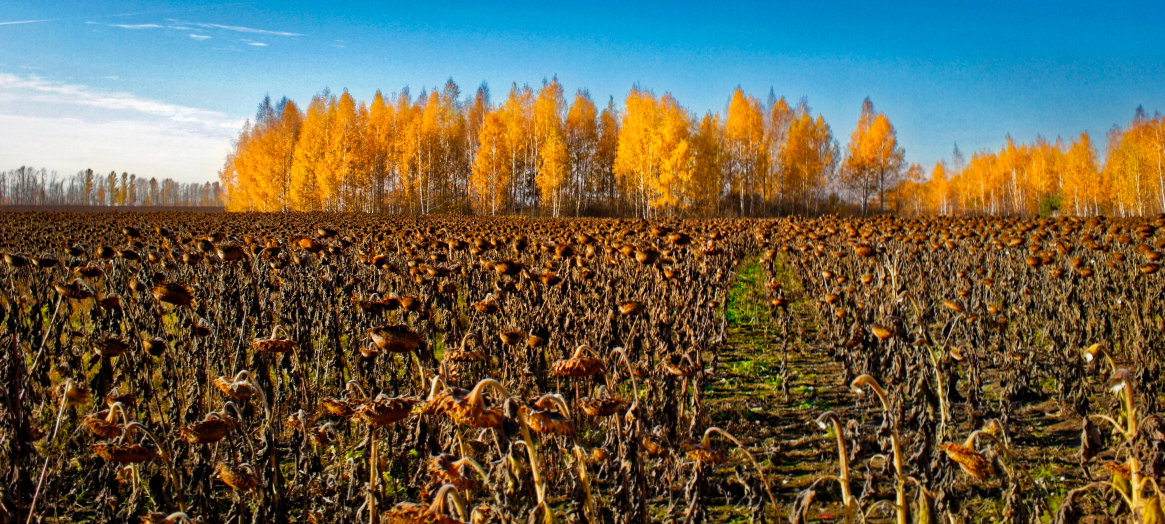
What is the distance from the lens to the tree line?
125 feet

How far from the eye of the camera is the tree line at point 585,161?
38.0 metres

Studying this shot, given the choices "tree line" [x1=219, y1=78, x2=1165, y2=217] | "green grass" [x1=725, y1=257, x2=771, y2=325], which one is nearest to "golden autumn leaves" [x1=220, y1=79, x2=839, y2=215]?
"tree line" [x1=219, y1=78, x2=1165, y2=217]

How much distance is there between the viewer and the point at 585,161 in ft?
156

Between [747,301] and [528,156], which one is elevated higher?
[528,156]

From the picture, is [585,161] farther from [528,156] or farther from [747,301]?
[747,301]

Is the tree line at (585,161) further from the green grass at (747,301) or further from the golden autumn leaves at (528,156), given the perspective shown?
the green grass at (747,301)

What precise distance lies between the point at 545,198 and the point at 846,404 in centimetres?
3630

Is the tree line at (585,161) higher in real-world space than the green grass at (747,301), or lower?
higher

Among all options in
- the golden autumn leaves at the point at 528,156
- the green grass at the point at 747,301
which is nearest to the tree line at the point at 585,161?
the golden autumn leaves at the point at 528,156

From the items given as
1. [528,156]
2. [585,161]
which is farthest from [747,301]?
[585,161]

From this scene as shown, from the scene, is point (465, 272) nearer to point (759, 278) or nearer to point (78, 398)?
point (78, 398)

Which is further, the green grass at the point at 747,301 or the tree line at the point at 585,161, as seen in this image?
the tree line at the point at 585,161

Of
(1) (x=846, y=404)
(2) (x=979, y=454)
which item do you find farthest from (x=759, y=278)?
(2) (x=979, y=454)

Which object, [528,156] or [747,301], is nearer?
[747,301]
